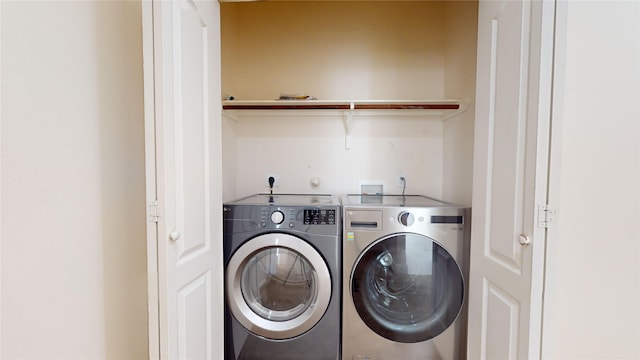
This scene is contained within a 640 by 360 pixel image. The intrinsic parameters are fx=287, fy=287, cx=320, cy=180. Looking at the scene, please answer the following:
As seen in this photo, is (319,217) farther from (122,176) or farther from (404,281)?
(122,176)

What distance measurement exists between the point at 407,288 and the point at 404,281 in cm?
4

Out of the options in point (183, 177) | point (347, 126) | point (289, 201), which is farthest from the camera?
point (347, 126)

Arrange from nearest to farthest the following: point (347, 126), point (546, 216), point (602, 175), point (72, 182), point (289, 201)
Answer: point (72, 182) < point (546, 216) < point (602, 175) < point (289, 201) < point (347, 126)

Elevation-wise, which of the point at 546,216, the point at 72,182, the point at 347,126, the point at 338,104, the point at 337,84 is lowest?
the point at 546,216

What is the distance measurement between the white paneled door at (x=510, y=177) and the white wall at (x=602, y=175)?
26 centimetres

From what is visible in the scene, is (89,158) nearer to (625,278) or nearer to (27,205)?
(27,205)

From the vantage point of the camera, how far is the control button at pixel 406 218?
1.52 metres

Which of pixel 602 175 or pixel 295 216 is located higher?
pixel 602 175

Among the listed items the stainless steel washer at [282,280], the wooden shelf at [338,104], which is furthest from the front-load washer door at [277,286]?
the wooden shelf at [338,104]

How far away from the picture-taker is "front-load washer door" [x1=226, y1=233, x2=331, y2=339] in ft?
5.03

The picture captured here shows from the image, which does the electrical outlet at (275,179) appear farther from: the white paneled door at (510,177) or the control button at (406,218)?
the white paneled door at (510,177)

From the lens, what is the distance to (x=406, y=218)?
152cm

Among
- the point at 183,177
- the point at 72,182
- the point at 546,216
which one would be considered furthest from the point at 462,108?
the point at 72,182

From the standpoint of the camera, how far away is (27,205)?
0.69 meters
